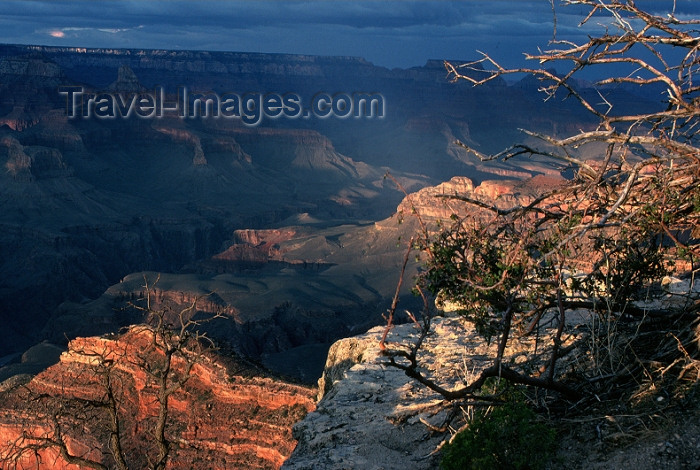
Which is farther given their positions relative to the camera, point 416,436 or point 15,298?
point 15,298

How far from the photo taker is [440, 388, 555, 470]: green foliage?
20.9 feet

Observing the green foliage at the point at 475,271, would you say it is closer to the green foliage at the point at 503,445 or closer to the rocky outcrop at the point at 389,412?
the rocky outcrop at the point at 389,412

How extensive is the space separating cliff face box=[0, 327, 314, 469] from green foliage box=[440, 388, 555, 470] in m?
11.7

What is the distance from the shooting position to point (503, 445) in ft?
21.2

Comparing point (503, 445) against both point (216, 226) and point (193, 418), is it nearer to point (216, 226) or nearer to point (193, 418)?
point (193, 418)

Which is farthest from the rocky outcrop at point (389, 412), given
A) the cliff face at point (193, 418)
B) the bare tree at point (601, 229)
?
the cliff face at point (193, 418)

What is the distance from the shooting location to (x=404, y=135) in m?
184

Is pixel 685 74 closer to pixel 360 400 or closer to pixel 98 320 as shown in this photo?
pixel 360 400

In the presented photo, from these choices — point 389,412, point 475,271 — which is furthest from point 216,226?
point 475,271

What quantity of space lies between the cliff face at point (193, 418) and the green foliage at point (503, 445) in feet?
38.4

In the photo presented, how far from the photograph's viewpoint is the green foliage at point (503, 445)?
6355mm

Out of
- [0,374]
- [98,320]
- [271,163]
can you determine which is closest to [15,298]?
[98,320]

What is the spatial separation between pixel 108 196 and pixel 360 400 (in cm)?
10986

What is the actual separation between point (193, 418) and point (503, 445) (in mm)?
14727
